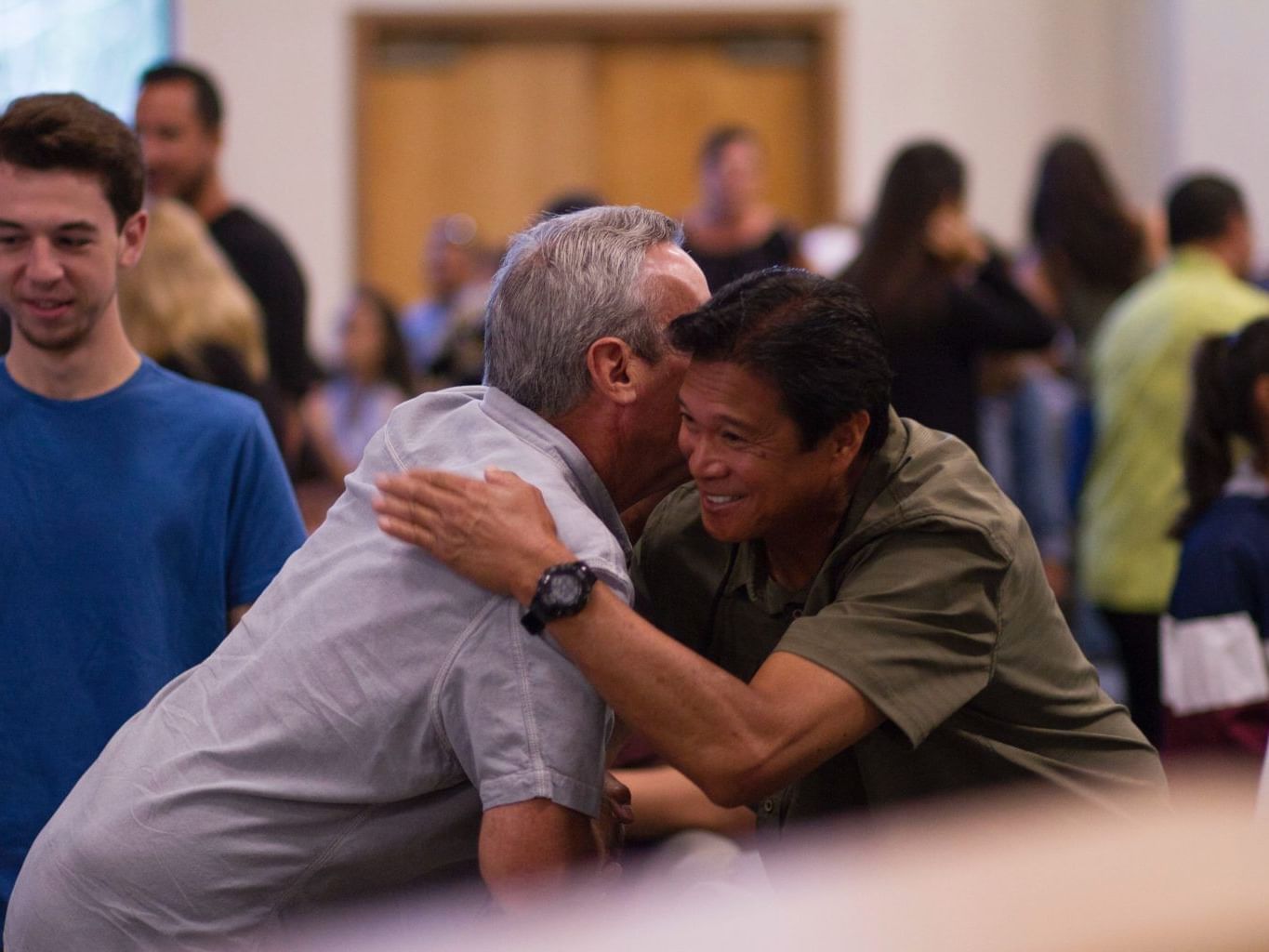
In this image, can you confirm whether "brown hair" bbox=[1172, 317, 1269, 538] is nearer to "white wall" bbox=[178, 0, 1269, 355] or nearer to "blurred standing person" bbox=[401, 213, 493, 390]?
"blurred standing person" bbox=[401, 213, 493, 390]

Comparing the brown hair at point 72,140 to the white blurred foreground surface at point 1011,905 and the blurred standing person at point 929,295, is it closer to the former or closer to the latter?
the white blurred foreground surface at point 1011,905

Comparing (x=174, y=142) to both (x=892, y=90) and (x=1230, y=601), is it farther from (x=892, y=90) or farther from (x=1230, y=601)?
(x=892, y=90)

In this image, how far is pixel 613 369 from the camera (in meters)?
1.73

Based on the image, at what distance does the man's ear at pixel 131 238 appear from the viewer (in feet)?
6.90

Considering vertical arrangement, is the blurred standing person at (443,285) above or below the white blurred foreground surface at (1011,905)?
above

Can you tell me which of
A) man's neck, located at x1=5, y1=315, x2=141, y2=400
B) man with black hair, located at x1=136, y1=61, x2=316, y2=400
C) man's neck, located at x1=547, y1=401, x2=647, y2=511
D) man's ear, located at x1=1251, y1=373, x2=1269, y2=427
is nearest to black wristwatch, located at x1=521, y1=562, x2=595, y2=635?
man's neck, located at x1=547, y1=401, x2=647, y2=511

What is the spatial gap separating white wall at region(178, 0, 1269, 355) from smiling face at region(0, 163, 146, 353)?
226 inches

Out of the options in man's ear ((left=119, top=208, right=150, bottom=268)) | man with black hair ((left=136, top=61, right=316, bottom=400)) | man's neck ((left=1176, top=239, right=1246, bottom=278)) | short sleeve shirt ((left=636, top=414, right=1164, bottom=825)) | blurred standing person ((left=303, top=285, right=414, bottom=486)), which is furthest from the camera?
blurred standing person ((left=303, top=285, right=414, bottom=486))

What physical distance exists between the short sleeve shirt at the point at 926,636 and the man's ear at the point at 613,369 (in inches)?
11.0

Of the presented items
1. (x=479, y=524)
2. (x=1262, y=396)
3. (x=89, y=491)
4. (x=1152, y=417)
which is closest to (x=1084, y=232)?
(x=1152, y=417)

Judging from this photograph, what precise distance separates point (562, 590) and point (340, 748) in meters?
0.27

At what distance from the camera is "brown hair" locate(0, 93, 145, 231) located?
200cm

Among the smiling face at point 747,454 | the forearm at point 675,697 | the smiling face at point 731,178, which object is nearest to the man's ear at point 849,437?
the smiling face at point 747,454

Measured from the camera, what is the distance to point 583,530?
1621 millimetres
